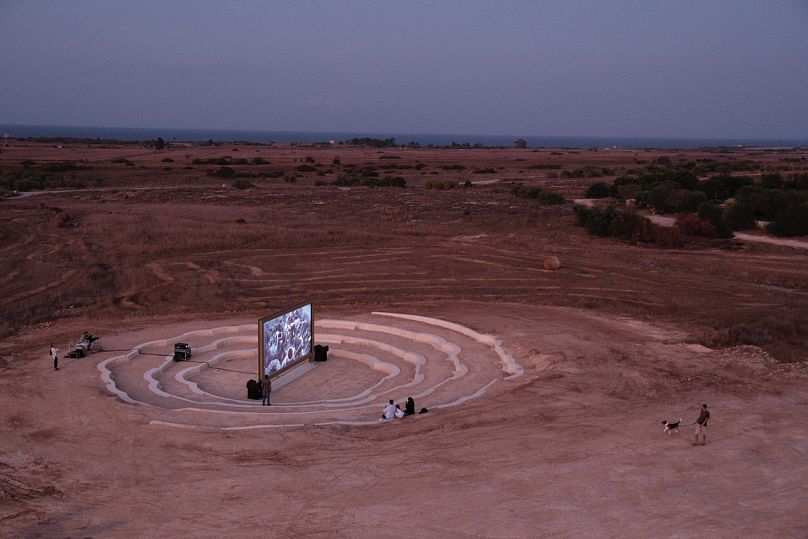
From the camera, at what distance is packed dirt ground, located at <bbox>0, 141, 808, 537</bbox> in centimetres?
1103

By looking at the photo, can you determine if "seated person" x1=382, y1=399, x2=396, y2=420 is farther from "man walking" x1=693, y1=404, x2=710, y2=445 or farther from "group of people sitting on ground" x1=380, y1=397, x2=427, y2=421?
"man walking" x1=693, y1=404, x2=710, y2=445

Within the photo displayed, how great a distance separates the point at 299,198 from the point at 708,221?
1216 inches

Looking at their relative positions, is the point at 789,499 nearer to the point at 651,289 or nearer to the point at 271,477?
the point at 271,477

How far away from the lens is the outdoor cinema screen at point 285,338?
18500 millimetres

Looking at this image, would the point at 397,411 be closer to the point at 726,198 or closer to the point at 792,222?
the point at 792,222

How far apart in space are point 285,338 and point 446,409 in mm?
5675

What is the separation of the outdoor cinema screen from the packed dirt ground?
3.15 ft

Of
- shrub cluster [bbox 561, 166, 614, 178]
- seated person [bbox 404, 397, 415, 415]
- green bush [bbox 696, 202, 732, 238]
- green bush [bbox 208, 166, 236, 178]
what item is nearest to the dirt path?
seated person [bbox 404, 397, 415, 415]

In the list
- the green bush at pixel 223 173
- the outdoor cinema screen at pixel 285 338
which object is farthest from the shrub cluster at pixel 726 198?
the green bush at pixel 223 173

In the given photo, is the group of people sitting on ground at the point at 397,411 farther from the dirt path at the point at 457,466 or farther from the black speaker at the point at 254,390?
the black speaker at the point at 254,390

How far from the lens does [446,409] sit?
16.0 m

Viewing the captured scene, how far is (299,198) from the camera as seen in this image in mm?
57438

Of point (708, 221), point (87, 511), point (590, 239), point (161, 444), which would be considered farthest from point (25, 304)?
point (708, 221)

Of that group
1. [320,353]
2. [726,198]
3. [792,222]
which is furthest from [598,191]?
[320,353]
